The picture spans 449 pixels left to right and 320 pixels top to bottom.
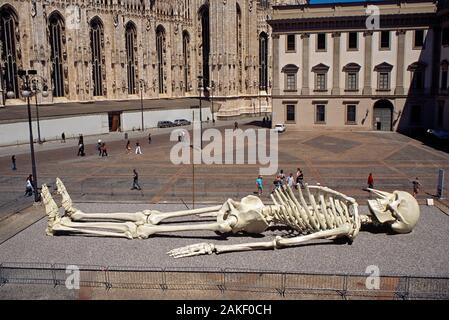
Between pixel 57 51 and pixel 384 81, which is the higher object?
pixel 57 51

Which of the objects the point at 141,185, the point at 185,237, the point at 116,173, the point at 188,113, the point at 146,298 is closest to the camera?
the point at 146,298

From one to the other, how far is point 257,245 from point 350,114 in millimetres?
40880

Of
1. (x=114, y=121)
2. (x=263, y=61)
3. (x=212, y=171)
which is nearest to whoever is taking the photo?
(x=212, y=171)

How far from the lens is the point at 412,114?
168 ft

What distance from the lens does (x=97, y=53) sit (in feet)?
205

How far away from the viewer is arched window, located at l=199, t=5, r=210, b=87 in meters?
77.8

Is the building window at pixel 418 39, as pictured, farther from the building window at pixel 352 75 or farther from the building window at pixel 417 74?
the building window at pixel 352 75

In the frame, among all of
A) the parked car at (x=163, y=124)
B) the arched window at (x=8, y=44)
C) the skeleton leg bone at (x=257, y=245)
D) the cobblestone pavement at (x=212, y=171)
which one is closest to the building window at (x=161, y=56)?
the parked car at (x=163, y=124)

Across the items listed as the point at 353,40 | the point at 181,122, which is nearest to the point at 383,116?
the point at 353,40

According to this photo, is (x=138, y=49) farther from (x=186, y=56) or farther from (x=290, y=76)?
(x=290, y=76)

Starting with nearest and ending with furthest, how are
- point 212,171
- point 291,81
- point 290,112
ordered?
point 212,171
point 291,81
point 290,112
